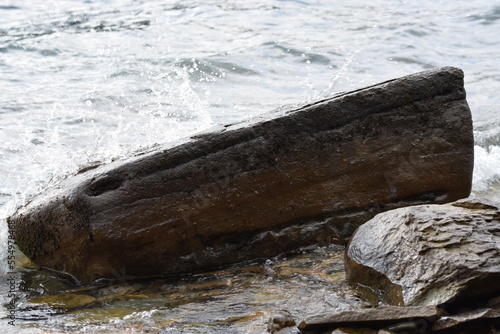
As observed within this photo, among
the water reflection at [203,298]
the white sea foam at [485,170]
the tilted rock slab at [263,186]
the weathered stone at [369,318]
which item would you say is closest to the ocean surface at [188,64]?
the white sea foam at [485,170]

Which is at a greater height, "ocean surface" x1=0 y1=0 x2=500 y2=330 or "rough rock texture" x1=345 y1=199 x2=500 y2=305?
"rough rock texture" x1=345 y1=199 x2=500 y2=305

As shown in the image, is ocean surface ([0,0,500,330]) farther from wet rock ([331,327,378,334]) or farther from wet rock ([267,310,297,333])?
wet rock ([331,327,378,334])

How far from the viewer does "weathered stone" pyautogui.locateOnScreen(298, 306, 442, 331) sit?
2.67 meters

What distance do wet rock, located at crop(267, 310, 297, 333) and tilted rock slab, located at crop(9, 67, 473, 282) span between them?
1131 millimetres

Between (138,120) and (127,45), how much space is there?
4324 millimetres

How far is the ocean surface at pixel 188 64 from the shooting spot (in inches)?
264

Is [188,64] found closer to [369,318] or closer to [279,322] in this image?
[279,322]

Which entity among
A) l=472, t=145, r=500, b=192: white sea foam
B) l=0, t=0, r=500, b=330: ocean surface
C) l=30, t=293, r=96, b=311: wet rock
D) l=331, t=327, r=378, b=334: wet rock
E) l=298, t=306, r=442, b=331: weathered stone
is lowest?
l=472, t=145, r=500, b=192: white sea foam

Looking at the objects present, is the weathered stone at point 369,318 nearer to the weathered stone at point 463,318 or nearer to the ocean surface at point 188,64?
the weathered stone at point 463,318

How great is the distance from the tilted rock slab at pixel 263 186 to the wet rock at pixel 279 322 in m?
1.13

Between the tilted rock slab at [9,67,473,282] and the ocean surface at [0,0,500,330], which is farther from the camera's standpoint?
the ocean surface at [0,0,500,330]

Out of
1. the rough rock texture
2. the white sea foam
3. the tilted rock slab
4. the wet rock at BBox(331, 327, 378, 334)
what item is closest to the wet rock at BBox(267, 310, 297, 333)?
the wet rock at BBox(331, 327, 378, 334)

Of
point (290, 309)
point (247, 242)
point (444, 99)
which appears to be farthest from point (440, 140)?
point (290, 309)

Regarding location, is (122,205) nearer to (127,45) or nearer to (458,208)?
(458,208)
